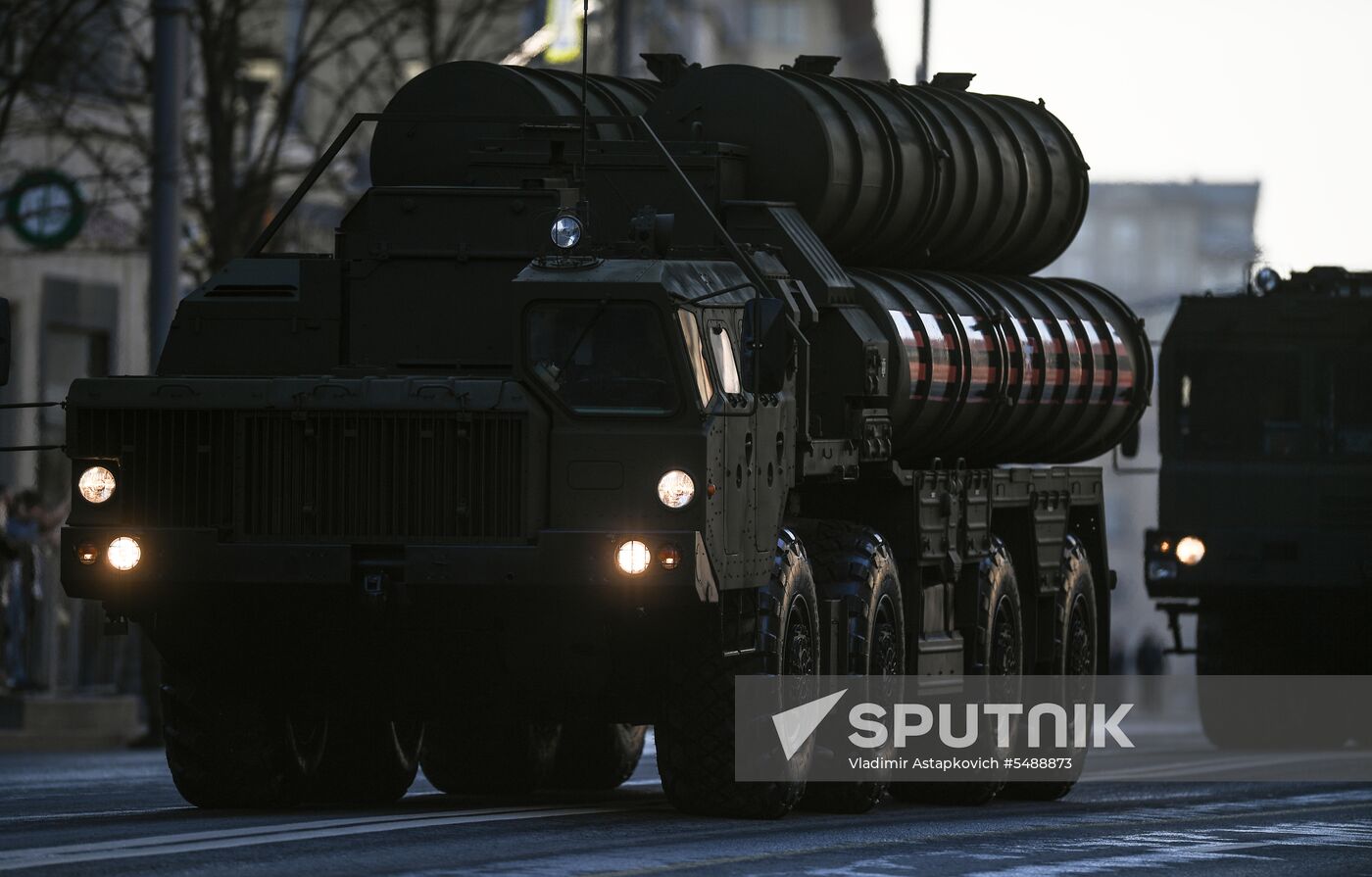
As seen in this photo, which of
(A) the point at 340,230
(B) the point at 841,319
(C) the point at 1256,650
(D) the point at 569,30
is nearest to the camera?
(A) the point at 340,230

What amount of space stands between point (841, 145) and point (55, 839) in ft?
21.9

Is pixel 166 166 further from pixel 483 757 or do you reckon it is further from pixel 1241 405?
pixel 1241 405

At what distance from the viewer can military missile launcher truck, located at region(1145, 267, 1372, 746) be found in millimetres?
26297

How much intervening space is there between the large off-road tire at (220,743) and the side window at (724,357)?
2780 mm

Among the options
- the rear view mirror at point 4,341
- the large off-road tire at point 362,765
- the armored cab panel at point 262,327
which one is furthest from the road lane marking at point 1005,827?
the rear view mirror at point 4,341

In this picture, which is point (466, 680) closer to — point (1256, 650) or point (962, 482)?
point (962, 482)

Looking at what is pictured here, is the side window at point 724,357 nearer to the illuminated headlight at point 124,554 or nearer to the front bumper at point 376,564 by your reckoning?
the front bumper at point 376,564

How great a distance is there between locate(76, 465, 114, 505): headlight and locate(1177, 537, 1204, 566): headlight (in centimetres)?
1312

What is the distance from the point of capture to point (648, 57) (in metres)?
19.4

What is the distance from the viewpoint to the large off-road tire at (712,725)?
15.9 metres

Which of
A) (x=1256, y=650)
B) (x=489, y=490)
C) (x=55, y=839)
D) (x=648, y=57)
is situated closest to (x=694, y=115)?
(x=648, y=57)

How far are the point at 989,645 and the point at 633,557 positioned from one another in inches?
227

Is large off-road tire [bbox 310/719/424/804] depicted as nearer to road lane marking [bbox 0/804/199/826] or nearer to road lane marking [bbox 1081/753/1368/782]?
road lane marking [bbox 0/804/199/826]

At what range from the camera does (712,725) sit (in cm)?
1592
